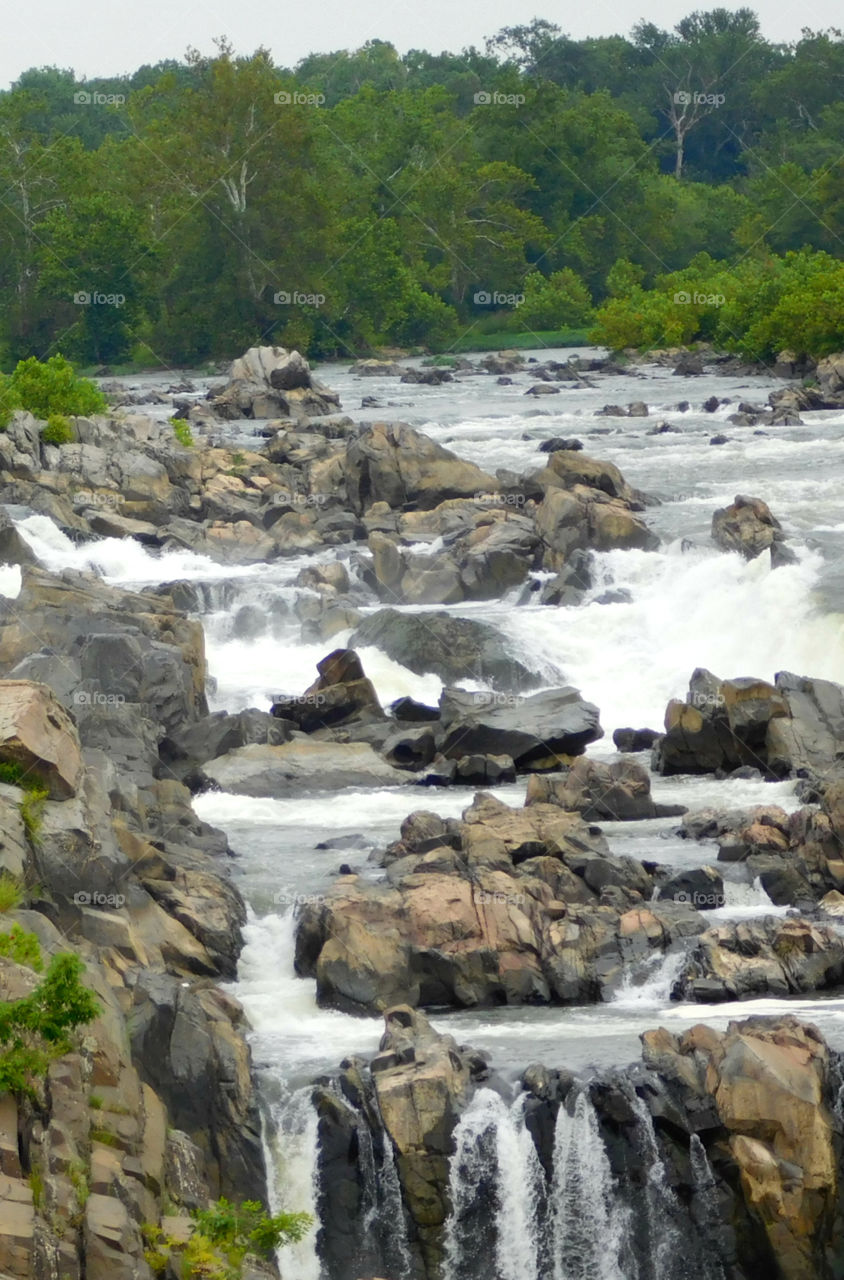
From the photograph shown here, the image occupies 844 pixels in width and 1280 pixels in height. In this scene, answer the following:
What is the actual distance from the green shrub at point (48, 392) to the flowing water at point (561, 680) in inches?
193

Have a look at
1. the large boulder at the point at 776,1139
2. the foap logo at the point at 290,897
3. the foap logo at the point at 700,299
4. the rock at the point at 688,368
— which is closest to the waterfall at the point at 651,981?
the large boulder at the point at 776,1139

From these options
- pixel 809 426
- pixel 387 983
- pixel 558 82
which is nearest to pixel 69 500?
pixel 809 426

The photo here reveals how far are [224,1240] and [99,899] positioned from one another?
487 cm

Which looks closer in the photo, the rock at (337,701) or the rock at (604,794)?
the rock at (604,794)

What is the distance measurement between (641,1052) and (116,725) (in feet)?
33.0

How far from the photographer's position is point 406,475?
4225cm

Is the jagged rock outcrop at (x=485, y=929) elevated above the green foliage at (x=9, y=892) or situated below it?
below

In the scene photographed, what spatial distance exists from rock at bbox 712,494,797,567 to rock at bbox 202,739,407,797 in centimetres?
1088

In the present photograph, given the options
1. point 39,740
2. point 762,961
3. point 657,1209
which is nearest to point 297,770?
point 39,740

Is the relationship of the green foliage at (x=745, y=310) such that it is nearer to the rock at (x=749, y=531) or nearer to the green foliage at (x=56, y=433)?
the rock at (x=749, y=531)

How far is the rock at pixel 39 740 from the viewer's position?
723 inches

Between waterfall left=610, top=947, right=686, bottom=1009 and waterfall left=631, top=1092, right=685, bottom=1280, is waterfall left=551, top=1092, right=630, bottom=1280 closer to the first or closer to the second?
waterfall left=631, top=1092, right=685, bottom=1280

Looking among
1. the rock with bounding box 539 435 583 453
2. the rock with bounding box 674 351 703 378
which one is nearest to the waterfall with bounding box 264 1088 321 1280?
the rock with bounding box 539 435 583 453

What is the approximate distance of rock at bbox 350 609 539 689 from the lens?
31594mm
